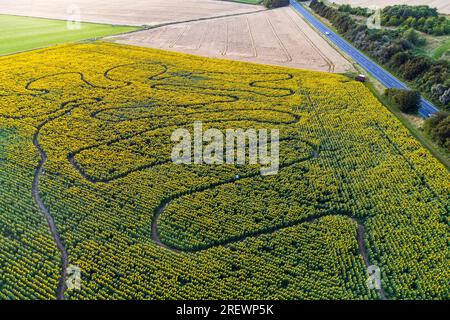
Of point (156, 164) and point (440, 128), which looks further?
point (440, 128)

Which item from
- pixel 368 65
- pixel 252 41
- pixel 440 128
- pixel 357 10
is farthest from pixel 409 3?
pixel 440 128

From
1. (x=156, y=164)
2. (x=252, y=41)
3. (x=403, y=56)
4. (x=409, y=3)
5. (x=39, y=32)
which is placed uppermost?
(x=409, y=3)


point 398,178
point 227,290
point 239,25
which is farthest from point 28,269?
point 239,25

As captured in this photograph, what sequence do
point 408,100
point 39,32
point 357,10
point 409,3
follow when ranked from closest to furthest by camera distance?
1. point 408,100
2. point 39,32
3. point 357,10
4. point 409,3

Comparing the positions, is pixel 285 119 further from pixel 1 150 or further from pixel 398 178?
pixel 1 150

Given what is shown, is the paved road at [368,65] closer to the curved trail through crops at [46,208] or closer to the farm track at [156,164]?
the farm track at [156,164]

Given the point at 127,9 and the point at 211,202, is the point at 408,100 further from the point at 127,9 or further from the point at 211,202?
the point at 127,9

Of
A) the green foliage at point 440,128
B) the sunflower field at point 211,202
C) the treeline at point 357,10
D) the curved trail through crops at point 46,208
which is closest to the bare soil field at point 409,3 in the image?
the treeline at point 357,10
